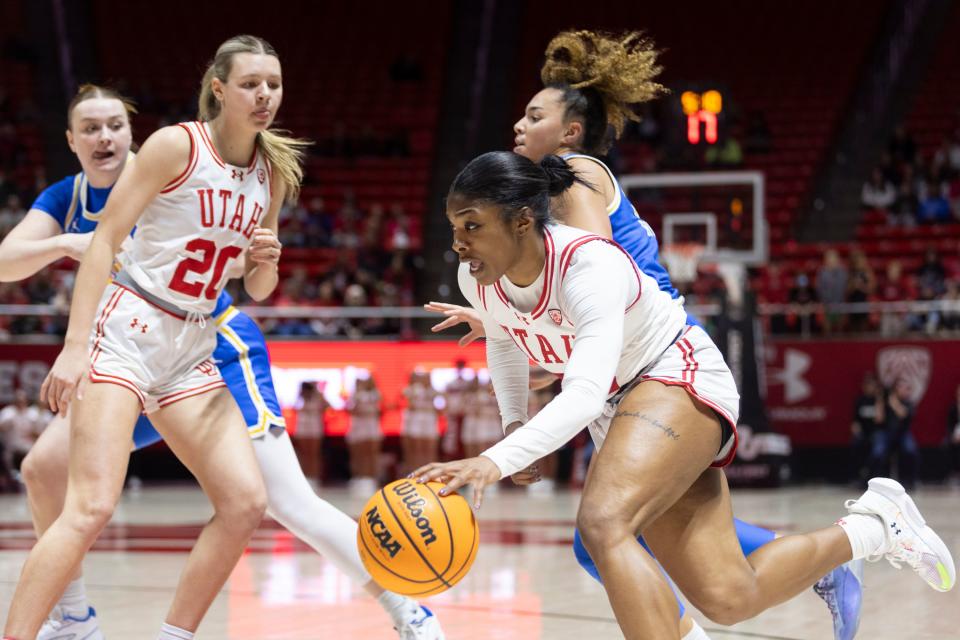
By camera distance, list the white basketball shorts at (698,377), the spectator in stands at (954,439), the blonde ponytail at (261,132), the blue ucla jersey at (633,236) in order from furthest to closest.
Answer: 1. the spectator in stands at (954,439)
2. the blonde ponytail at (261,132)
3. the blue ucla jersey at (633,236)
4. the white basketball shorts at (698,377)

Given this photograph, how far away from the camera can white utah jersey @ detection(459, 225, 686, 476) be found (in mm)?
3150

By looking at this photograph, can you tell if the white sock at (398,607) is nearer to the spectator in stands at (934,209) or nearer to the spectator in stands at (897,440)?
the spectator in stands at (897,440)

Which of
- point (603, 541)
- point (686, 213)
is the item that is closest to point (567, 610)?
point (603, 541)

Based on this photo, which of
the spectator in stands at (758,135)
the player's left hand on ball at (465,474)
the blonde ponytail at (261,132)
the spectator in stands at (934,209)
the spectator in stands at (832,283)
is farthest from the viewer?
the spectator in stands at (758,135)

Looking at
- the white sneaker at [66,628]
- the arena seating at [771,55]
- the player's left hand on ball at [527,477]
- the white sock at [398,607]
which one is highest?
the arena seating at [771,55]

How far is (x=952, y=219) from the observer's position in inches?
678

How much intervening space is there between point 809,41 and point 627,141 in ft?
14.9

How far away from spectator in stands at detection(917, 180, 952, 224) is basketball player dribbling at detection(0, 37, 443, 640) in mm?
14658

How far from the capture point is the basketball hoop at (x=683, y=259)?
13914mm

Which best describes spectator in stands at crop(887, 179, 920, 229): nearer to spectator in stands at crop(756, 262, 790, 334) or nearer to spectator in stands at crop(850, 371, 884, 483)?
spectator in stands at crop(756, 262, 790, 334)

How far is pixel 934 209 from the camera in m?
17.4

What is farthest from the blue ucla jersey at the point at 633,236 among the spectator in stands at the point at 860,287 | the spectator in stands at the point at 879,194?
the spectator in stands at the point at 879,194

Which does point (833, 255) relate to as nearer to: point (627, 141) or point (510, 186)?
point (627, 141)

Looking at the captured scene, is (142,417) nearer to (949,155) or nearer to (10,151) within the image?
(949,155)
